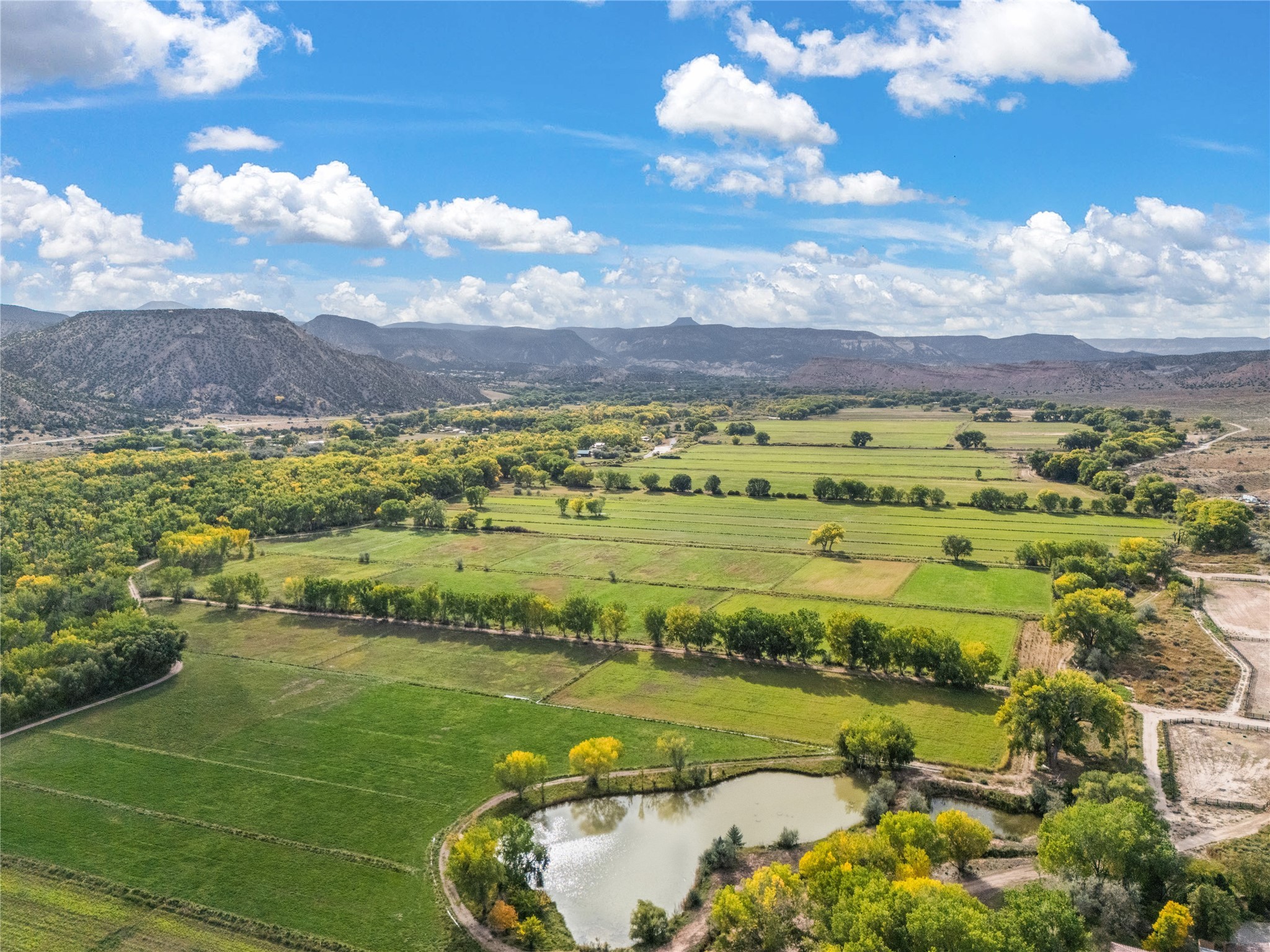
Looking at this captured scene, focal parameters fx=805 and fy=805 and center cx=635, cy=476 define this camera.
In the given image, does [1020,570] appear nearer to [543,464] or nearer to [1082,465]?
[1082,465]

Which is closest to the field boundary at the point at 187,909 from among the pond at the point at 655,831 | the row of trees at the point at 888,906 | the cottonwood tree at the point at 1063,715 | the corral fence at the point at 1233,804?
the pond at the point at 655,831

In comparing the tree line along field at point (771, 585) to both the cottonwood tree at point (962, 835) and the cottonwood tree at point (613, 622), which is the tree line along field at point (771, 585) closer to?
the cottonwood tree at point (613, 622)

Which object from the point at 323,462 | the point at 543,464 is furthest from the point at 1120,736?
the point at 323,462

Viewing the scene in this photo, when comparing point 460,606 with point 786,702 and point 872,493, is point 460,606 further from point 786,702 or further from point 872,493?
point 872,493

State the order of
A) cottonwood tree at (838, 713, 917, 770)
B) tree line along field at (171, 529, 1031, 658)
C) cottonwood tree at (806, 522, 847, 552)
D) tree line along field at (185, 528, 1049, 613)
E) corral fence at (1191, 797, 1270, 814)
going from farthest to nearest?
1. cottonwood tree at (806, 522, 847, 552)
2. tree line along field at (185, 528, 1049, 613)
3. tree line along field at (171, 529, 1031, 658)
4. cottonwood tree at (838, 713, 917, 770)
5. corral fence at (1191, 797, 1270, 814)

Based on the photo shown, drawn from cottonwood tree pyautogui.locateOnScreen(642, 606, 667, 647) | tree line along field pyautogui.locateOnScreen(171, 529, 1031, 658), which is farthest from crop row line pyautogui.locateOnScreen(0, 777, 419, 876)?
tree line along field pyautogui.locateOnScreen(171, 529, 1031, 658)

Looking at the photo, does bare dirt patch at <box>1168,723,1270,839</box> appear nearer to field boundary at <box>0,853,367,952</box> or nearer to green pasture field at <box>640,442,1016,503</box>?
field boundary at <box>0,853,367,952</box>

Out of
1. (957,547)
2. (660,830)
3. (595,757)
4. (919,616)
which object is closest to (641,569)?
(919,616)
